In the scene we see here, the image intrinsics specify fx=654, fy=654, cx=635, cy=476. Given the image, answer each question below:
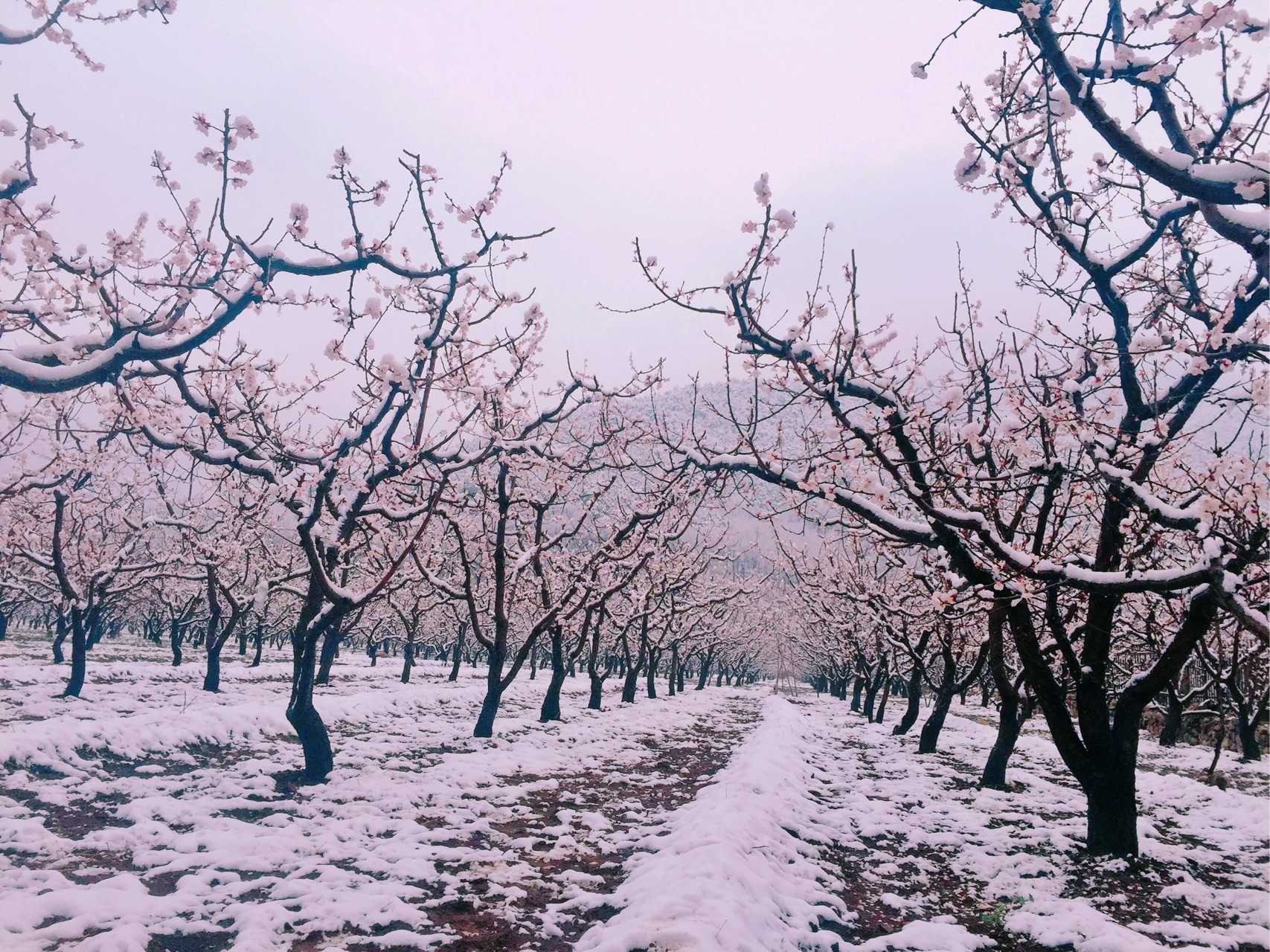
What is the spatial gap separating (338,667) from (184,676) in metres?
11.6

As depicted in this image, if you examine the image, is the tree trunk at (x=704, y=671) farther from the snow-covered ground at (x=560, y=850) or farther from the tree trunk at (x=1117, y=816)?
the tree trunk at (x=1117, y=816)

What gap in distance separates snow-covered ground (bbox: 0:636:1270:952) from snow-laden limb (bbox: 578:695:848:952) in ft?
0.10

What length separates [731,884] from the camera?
5934 mm

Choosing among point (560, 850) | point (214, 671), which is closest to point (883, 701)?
point (560, 850)

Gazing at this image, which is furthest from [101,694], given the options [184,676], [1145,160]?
[1145,160]

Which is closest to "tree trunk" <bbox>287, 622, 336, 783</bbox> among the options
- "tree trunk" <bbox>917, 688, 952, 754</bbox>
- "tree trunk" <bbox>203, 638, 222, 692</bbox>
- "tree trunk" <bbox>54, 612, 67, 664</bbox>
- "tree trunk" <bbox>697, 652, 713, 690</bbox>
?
"tree trunk" <bbox>203, 638, 222, 692</bbox>

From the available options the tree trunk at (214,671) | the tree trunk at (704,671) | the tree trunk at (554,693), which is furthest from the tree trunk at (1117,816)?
the tree trunk at (704,671)

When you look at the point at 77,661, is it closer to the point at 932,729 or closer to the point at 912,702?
the point at 932,729

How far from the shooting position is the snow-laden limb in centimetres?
495

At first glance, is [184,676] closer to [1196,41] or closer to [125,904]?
[125,904]

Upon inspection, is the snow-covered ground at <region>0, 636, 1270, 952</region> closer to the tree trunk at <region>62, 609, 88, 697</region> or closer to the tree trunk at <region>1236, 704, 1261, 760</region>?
the tree trunk at <region>62, 609, 88, 697</region>

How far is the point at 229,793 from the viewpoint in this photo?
29.9 feet

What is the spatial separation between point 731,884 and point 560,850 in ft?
8.55

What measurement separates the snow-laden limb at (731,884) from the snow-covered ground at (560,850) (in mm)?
29
